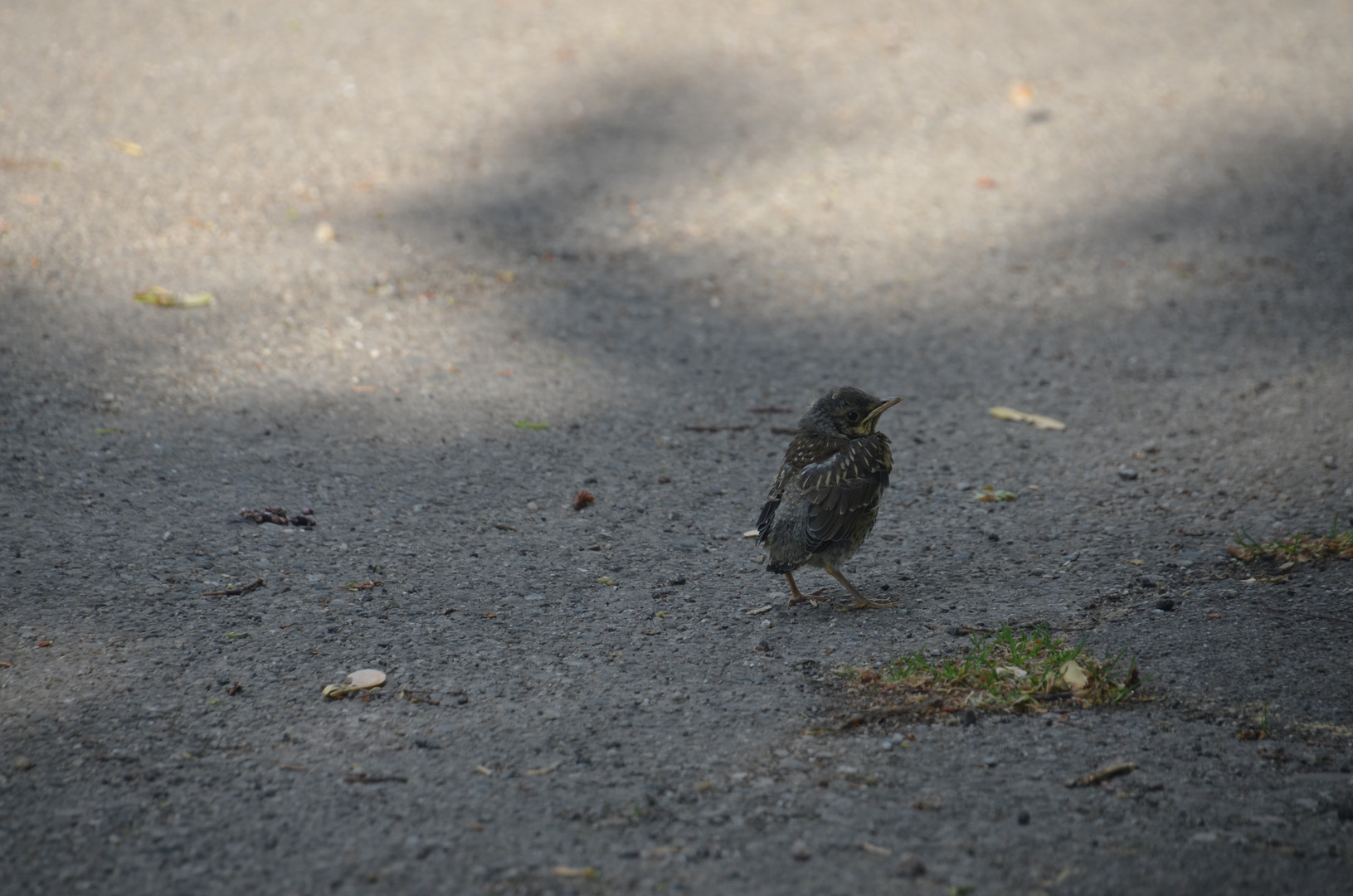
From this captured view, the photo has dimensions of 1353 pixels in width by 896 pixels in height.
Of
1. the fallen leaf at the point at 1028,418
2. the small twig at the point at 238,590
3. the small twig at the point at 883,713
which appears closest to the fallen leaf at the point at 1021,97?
the fallen leaf at the point at 1028,418

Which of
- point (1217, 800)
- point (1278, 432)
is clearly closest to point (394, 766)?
point (1217, 800)

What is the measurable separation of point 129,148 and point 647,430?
5145mm

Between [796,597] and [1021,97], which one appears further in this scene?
[1021,97]

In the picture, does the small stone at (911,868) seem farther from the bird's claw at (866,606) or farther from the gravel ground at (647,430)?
the bird's claw at (866,606)

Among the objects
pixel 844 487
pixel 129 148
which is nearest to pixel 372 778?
pixel 844 487

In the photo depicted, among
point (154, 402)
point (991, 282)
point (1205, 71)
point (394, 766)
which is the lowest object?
point (394, 766)

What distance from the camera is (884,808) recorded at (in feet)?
10.5

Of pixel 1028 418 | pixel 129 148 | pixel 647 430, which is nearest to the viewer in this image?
pixel 647 430

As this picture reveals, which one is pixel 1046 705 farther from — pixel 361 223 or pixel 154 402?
pixel 361 223

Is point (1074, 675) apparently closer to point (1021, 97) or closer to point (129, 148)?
point (1021, 97)

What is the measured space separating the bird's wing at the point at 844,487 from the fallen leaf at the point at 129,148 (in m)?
6.38

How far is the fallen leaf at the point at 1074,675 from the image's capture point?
3.80 meters

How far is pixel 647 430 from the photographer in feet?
20.4

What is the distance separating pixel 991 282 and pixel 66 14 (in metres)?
8.91
